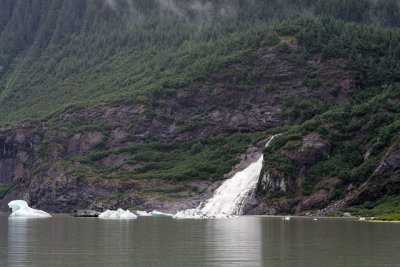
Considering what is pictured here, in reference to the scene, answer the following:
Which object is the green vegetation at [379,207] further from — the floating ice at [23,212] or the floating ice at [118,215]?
the floating ice at [23,212]

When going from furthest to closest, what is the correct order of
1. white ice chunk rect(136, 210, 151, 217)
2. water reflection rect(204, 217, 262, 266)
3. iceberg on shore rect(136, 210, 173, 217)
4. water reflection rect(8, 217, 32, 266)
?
1. white ice chunk rect(136, 210, 151, 217)
2. iceberg on shore rect(136, 210, 173, 217)
3. water reflection rect(8, 217, 32, 266)
4. water reflection rect(204, 217, 262, 266)

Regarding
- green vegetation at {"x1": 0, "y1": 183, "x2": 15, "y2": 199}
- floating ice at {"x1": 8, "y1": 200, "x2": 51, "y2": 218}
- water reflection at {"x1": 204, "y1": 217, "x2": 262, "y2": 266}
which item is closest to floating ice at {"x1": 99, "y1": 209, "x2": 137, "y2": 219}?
floating ice at {"x1": 8, "y1": 200, "x2": 51, "y2": 218}

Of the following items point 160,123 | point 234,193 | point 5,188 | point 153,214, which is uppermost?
point 160,123

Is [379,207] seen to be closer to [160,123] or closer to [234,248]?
[234,248]

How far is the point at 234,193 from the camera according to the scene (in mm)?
138500

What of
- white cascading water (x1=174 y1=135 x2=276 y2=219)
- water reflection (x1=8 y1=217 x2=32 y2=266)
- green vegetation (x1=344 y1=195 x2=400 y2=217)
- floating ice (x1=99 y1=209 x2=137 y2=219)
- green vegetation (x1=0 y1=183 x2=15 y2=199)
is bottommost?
green vegetation (x1=0 y1=183 x2=15 y2=199)

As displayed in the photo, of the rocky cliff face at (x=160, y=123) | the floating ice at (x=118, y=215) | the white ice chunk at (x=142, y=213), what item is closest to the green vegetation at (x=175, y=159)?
the rocky cliff face at (x=160, y=123)

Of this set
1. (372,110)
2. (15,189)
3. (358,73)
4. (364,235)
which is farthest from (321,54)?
(364,235)

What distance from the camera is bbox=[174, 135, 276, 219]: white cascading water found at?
132625 mm

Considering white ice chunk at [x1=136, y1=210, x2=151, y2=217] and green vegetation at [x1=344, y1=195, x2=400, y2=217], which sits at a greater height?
green vegetation at [x1=344, y1=195, x2=400, y2=217]

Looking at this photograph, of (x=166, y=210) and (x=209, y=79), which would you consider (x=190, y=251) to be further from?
(x=209, y=79)

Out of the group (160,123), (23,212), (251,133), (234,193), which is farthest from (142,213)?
(160,123)

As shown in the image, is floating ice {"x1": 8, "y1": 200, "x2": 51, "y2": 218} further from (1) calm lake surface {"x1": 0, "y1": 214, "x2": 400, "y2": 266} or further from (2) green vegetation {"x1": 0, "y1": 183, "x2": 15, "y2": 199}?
(1) calm lake surface {"x1": 0, "y1": 214, "x2": 400, "y2": 266}

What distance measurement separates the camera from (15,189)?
186250mm
